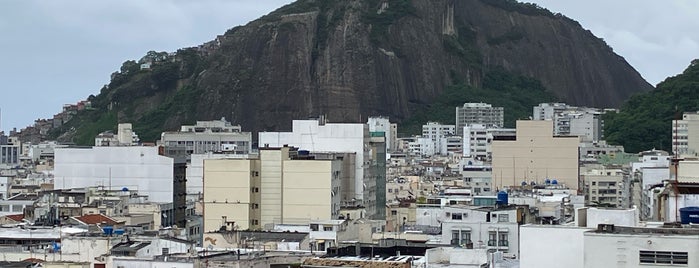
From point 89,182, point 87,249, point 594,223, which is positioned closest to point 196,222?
point 89,182

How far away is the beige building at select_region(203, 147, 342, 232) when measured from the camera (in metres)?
83.6

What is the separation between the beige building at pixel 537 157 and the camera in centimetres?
13000

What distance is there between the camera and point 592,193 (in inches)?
5108

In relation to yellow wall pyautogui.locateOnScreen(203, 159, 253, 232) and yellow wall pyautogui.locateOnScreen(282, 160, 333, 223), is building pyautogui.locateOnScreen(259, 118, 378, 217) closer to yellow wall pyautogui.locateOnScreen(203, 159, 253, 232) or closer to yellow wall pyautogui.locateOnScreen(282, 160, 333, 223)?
yellow wall pyautogui.locateOnScreen(282, 160, 333, 223)

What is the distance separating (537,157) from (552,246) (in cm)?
9813

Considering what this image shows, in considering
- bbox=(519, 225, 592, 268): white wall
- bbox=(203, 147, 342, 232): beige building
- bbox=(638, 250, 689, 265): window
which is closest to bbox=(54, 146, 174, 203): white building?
bbox=(203, 147, 342, 232): beige building

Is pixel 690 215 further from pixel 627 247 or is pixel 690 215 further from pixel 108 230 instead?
pixel 108 230

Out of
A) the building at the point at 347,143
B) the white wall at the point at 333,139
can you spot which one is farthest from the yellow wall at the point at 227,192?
the white wall at the point at 333,139

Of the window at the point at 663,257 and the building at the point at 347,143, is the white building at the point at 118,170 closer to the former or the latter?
the building at the point at 347,143

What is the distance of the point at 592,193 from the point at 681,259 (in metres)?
99.4

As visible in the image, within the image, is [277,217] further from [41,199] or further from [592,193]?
[592,193]

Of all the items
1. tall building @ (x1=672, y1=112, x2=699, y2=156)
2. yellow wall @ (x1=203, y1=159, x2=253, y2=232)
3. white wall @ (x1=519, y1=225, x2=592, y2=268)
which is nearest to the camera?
white wall @ (x1=519, y1=225, x2=592, y2=268)

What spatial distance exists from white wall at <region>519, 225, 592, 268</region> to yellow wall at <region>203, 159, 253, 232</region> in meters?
49.7

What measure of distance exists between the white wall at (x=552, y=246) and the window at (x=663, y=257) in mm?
2148
